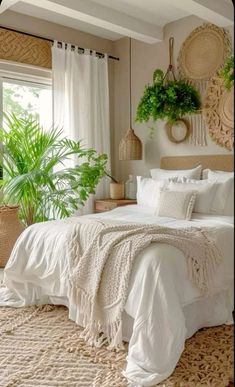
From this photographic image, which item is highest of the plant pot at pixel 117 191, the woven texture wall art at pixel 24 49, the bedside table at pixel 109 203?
the woven texture wall art at pixel 24 49

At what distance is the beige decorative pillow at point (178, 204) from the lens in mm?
3180

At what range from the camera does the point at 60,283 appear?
8.56 feet

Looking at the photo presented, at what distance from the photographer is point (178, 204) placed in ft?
10.5

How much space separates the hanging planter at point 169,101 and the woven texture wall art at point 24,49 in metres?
1.21

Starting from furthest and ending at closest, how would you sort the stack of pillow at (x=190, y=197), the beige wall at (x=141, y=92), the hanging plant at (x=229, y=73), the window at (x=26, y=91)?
the beige wall at (x=141, y=92) → the window at (x=26, y=91) → the stack of pillow at (x=190, y=197) → the hanging plant at (x=229, y=73)

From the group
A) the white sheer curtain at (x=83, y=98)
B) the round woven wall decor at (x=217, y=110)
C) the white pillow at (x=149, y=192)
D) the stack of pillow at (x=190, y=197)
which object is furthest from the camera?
the white sheer curtain at (x=83, y=98)

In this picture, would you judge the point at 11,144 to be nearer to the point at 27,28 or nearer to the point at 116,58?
the point at 27,28

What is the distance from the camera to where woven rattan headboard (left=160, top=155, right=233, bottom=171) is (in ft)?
12.4

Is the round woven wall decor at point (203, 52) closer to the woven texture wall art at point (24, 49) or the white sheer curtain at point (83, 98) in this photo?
the white sheer curtain at point (83, 98)

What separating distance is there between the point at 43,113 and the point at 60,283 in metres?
2.55

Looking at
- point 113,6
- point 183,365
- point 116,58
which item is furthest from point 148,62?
point 183,365

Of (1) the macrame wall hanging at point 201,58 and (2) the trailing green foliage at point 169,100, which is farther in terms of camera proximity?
(2) the trailing green foliage at point 169,100

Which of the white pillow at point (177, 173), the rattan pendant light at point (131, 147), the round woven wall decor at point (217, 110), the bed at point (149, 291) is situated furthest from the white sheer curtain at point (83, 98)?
the bed at point (149, 291)

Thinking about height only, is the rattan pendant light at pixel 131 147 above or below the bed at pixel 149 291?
above
